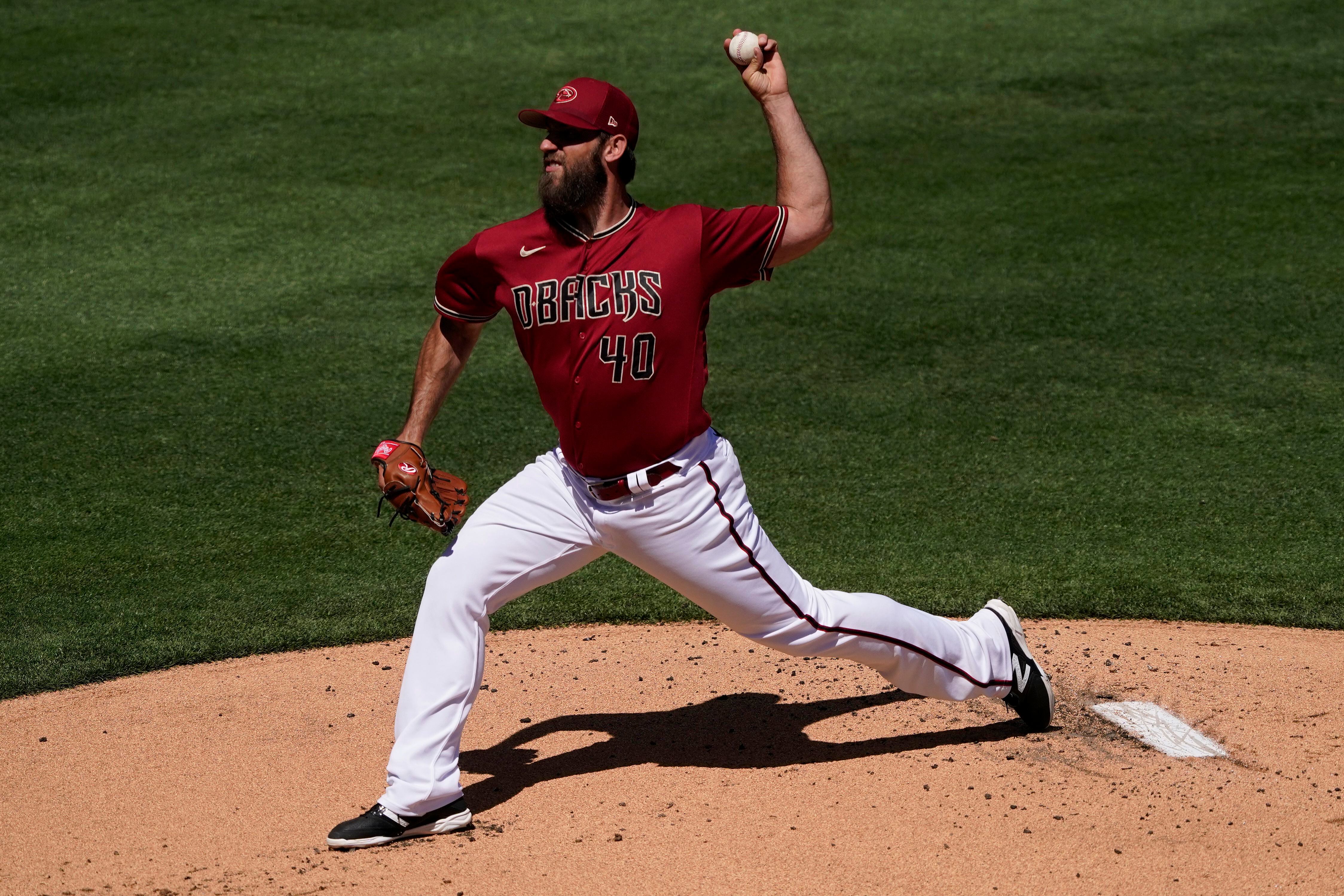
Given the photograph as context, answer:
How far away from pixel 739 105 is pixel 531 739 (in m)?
8.34

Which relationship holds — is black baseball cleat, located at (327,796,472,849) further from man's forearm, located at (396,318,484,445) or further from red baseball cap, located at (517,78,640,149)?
red baseball cap, located at (517,78,640,149)

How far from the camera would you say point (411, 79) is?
40.9 feet

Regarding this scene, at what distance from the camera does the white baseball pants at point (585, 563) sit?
3.80 metres

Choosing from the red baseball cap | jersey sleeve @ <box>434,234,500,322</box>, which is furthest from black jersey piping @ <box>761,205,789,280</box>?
jersey sleeve @ <box>434,234,500,322</box>

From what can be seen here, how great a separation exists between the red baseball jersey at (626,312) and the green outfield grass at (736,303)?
6.03 ft

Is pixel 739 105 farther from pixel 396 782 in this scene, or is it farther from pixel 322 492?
pixel 396 782

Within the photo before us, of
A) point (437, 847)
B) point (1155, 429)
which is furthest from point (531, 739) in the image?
point (1155, 429)

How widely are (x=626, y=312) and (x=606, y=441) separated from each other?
0.33m

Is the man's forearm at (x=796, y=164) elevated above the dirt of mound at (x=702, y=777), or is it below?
above

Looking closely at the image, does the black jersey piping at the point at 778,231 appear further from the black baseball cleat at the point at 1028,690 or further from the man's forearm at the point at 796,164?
the black baseball cleat at the point at 1028,690

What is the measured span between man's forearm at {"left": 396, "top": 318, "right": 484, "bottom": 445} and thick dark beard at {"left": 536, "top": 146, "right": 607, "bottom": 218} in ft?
1.45

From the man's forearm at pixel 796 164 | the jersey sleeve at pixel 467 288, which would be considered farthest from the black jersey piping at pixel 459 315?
the man's forearm at pixel 796 164

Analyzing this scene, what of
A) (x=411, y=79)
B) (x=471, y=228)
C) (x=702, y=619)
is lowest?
Answer: (x=702, y=619)

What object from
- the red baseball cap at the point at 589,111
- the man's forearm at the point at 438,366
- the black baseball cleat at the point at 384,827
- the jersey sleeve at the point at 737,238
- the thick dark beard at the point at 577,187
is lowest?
the black baseball cleat at the point at 384,827
